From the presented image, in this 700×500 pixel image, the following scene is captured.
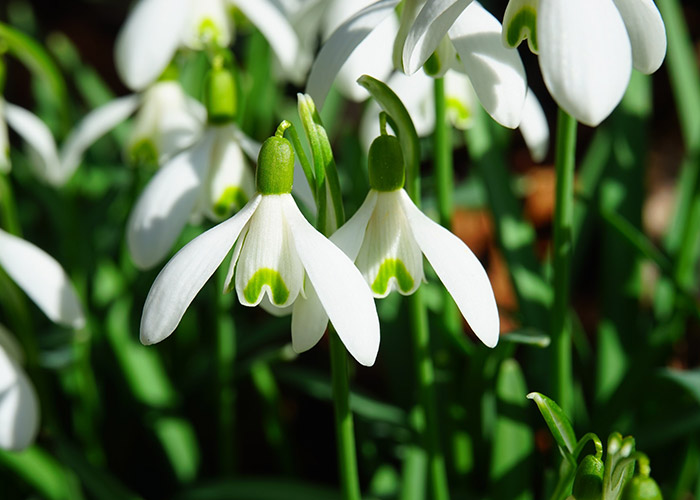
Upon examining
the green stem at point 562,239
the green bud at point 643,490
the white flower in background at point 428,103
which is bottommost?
the green bud at point 643,490

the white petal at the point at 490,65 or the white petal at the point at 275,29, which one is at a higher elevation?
the white petal at the point at 275,29

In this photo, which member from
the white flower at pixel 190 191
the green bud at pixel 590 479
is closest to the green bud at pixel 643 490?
the green bud at pixel 590 479

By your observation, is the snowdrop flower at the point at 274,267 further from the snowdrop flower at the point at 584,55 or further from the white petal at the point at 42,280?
the white petal at the point at 42,280

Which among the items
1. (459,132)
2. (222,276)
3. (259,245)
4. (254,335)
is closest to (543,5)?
(259,245)

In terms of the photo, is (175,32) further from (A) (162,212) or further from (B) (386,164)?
(B) (386,164)

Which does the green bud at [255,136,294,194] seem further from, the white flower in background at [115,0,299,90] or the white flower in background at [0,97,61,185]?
the white flower in background at [0,97,61,185]

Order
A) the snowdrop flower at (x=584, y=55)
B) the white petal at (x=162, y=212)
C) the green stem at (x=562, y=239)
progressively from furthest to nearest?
the white petal at (x=162, y=212) → the green stem at (x=562, y=239) → the snowdrop flower at (x=584, y=55)

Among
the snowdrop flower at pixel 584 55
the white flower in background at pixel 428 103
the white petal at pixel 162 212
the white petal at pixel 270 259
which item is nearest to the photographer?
the snowdrop flower at pixel 584 55

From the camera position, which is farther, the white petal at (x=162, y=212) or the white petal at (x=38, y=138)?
the white petal at (x=38, y=138)

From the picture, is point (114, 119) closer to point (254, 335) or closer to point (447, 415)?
point (254, 335)
